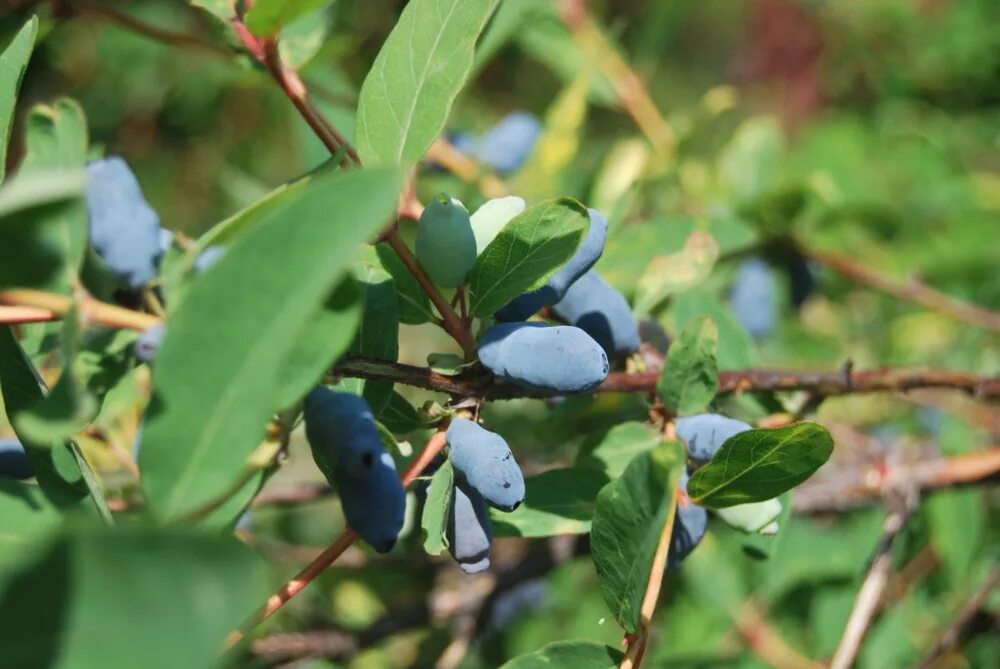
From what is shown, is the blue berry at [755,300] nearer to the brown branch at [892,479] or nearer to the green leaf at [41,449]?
the brown branch at [892,479]

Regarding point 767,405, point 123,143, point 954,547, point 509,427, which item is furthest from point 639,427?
point 123,143

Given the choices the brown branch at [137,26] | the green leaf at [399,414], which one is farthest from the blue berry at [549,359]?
the brown branch at [137,26]

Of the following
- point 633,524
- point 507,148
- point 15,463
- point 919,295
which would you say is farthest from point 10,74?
point 919,295

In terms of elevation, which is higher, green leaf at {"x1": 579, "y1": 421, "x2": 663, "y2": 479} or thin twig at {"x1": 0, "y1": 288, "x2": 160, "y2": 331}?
thin twig at {"x1": 0, "y1": 288, "x2": 160, "y2": 331}

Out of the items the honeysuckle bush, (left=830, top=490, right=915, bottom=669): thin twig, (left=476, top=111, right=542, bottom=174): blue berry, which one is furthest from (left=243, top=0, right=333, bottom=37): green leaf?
(left=830, top=490, right=915, bottom=669): thin twig

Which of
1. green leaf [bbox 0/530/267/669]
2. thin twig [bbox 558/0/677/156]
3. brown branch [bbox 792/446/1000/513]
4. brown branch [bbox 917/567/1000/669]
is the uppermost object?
green leaf [bbox 0/530/267/669]

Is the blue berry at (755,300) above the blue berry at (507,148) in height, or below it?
below

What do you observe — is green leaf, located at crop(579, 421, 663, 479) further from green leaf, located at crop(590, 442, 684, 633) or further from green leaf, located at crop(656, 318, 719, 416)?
green leaf, located at crop(590, 442, 684, 633)
